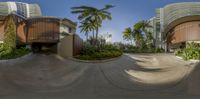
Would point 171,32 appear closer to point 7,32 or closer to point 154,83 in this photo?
point 7,32

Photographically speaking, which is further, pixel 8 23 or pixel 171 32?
pixel 171 32

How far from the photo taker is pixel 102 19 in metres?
44.0

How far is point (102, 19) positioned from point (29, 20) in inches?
389

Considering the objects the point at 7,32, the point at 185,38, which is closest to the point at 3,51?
the point at 7,32

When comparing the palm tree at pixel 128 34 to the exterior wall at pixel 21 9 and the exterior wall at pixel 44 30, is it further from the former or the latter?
the exterior wall at pixel 44 30

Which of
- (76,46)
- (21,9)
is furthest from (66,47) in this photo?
(21,9)

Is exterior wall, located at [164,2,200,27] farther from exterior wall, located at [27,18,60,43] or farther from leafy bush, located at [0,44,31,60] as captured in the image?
leafy bush, located at [0,44,31,60]

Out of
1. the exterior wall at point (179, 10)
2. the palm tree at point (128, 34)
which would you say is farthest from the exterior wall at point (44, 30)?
the exterior wall at point (179, 10)

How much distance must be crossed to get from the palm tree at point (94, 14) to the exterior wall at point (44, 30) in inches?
195

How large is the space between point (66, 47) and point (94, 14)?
9255 millimetres

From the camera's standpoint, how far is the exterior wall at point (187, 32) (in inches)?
1884

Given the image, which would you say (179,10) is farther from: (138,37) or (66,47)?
(66,47)

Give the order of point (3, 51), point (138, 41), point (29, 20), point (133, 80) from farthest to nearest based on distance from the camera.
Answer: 1. point (138, 41)
2. point (29, 20)
3. point (3, 51)
4. point (133, 80)

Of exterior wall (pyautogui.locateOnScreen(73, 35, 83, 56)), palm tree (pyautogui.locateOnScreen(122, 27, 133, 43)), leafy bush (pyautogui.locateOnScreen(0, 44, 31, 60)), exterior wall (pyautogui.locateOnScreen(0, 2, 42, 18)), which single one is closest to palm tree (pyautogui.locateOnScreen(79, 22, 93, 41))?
exterior wall (pyautogui.locateOnScreen(73, 35, 83, 56))
